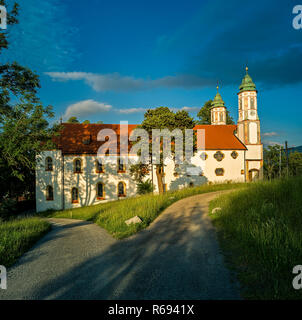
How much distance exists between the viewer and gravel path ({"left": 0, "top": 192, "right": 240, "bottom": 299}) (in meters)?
4.07

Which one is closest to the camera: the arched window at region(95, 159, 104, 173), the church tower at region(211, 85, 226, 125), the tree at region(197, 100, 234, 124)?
the arched window at region(95, 159, 104, 173)

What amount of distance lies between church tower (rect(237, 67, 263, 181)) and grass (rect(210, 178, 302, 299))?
80.9ft

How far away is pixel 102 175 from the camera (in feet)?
86.1

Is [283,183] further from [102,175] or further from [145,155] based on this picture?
[102,175]

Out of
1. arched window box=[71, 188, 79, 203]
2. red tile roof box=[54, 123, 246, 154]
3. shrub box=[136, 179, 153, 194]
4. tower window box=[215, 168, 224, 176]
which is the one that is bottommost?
arched window box=[71, 188, 79, 203]

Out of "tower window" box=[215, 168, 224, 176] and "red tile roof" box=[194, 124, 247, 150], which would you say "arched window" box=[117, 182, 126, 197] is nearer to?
"red tile roof" box=[194, 124, 247, 150]

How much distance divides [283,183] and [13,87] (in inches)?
668

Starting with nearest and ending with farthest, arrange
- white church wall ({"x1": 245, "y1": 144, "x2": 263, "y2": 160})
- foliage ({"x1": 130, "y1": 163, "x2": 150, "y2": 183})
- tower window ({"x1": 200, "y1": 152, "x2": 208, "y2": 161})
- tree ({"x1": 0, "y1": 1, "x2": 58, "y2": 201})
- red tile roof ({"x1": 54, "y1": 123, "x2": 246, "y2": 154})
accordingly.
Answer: tree ({"x1": 0, "y1": 1, "x2": 58, "y2": 201}), foliage ({"x1": 130, "y1": 163, "x2": 150, "y2": 183}), red tile roof ({"x1": 54, "y1": 123, "x2": 246, "y2": 154}), tower window ({"x1": 200, "y1": 152, "x2": 208, "y2": 161}), white church wall ({"x1": 245, "y1": 144, "x2": 263, "y2": 160})

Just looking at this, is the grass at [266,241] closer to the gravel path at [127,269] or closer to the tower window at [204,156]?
the gravel path at [127,269]

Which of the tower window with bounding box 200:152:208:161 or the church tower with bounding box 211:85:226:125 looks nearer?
the tower window with bounding box 200:152:208:161

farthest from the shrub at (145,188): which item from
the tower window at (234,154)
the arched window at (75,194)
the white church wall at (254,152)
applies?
the white church wall at (254,152)

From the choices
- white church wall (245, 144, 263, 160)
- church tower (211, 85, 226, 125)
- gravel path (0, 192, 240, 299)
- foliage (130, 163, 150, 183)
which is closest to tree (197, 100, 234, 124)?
→ church tower (211, 85, 226, 125)

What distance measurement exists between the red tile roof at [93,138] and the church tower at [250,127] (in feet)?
4.85
